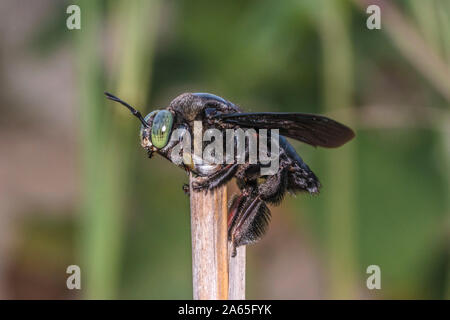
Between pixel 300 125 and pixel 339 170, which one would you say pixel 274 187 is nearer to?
pixel 300 125

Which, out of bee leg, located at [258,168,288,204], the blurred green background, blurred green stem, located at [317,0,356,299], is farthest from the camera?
blurred green stem, located at [317,0,356,299]


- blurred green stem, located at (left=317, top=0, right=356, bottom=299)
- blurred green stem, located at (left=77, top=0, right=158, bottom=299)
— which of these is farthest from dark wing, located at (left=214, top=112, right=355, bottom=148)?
blurred green stem, located at (left=317, top=0, right=356, bottom=299)

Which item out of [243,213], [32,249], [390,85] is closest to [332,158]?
[390,85]

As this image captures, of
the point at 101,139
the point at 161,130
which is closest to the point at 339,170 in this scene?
the point at 101,139

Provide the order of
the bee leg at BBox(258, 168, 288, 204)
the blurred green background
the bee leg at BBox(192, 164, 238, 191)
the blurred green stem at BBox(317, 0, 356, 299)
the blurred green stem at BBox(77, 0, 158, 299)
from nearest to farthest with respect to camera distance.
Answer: the bee leg at BBox(192, 164, 238, 191), the bee leg at BBox(258, 168, 288, 204), the blurred green stem at BBox(77, 0, 158, 299), the blurred green background, the blurred green stem at BBox(317, 0, 356, 299)

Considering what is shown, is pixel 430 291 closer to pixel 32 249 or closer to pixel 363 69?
pixel 363 69

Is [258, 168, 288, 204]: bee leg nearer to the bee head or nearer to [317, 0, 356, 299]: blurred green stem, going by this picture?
the bee head
